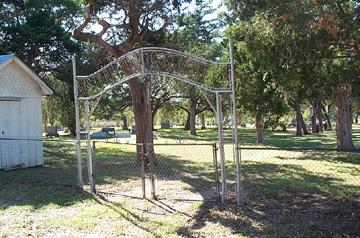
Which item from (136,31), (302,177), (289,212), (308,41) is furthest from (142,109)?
(289,212)

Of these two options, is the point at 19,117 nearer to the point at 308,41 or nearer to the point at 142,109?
the point at 142,109

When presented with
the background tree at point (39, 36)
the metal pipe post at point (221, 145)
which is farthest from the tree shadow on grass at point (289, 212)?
the background tree at point (39, 36)

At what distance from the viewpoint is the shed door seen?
37.7ft

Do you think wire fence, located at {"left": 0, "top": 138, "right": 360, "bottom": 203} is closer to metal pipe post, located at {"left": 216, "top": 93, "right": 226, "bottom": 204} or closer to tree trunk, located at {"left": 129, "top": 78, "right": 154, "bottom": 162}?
metal pipe post, located at {"left": 216, "top": 93, "right": 226, "bottom": 204}

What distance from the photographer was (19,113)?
12.0 metres

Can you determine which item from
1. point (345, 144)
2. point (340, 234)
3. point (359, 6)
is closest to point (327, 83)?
point (359, 6)

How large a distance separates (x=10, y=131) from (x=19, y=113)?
74cm

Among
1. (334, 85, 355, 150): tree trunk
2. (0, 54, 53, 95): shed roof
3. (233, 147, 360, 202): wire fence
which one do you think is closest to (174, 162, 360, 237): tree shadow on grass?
(233, 147, 360, 202): wire fence

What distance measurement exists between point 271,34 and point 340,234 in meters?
6.64

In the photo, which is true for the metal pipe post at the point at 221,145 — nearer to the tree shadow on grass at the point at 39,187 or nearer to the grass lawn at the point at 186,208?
the grass lawn at the point at 186,208

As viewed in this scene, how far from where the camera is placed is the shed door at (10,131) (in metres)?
11.5

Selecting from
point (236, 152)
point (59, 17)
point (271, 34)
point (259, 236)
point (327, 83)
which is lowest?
point (259, 236)

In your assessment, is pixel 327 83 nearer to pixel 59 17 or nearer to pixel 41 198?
pixel 41 198

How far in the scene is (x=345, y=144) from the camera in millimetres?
14734
